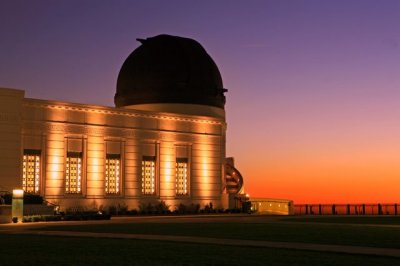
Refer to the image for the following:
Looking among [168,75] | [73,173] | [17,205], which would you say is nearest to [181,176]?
[168,75]

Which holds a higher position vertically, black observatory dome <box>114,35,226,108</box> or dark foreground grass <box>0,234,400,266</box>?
black observatory dome <box>114,35,226,108</box>

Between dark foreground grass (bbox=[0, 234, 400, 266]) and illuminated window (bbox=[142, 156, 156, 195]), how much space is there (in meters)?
30.9

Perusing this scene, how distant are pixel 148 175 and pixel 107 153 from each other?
14.3 ft

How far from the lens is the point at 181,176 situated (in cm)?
5350

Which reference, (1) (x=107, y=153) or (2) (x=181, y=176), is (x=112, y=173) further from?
(2) (x=181, y=176)

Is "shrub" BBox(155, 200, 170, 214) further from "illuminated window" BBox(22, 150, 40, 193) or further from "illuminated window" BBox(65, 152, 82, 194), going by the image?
"illuminated window" BBox(22, 150, 40, 193)

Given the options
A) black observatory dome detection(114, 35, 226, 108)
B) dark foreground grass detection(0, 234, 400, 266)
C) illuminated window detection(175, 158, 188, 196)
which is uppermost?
black observatory dome detection(114, 35, 226, 108)

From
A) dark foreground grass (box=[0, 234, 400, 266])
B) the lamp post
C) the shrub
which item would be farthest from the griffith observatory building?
dark foreground grass (box=[0, 234, 400, 266])

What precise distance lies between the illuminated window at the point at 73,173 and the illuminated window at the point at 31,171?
224cm

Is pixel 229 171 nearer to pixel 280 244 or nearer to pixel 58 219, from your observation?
pixel 58 219

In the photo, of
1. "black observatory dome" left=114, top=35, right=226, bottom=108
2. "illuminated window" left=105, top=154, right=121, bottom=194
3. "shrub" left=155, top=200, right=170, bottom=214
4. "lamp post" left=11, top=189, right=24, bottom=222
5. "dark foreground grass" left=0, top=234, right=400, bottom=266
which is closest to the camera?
"dark foreground grass" left=0, top=234, right=400, bottom=266

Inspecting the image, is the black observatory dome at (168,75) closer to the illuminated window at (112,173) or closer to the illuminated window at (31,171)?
the illuminated window at (112,173)

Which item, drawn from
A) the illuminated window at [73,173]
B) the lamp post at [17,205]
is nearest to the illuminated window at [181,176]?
the illuminated window at [73,173]

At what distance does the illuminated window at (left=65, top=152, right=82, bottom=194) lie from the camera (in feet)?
152
